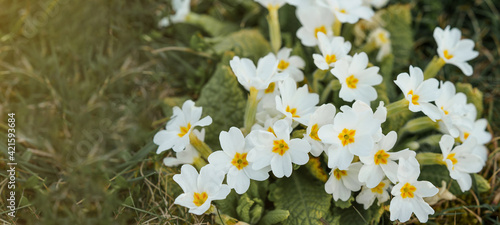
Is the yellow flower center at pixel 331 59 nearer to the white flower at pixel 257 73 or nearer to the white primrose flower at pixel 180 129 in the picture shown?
the white flower at pixel 257 73

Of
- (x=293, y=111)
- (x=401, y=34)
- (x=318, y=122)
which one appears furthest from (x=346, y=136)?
(x=401, y=34)

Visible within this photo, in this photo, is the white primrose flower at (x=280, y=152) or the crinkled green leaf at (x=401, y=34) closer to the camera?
the white primrose flower at (x=280, y=152)

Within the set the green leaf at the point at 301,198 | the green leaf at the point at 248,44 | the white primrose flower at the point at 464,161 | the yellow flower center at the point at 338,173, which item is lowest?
the green leaf at the point at 301,198

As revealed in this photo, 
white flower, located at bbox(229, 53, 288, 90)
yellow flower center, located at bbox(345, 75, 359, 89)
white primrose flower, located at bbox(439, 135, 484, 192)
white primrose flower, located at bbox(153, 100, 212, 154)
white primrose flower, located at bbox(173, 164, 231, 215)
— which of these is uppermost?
white flower, located at bbox(229, 53, 288, 90)

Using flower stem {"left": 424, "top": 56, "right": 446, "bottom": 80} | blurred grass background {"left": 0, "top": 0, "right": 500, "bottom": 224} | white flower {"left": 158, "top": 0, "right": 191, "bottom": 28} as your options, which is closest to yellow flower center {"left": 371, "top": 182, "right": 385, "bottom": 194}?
blurred grass background {"left": 0, "top": 0, "right": 500, "bottom": 224}

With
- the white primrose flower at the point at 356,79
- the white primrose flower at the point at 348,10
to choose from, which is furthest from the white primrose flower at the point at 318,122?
the white primrose flower at the point at 348,10

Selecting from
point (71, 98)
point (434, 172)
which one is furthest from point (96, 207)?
point (434, 172)

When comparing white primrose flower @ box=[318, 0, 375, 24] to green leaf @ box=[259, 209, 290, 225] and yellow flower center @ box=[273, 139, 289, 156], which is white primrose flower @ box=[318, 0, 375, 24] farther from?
green leaf @ box=[259, 209, 290, 225]

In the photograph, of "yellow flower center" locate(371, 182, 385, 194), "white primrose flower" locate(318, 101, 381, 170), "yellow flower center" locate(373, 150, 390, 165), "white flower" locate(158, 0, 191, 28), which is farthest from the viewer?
"white flower" locate(158, 0, 191, 28)
